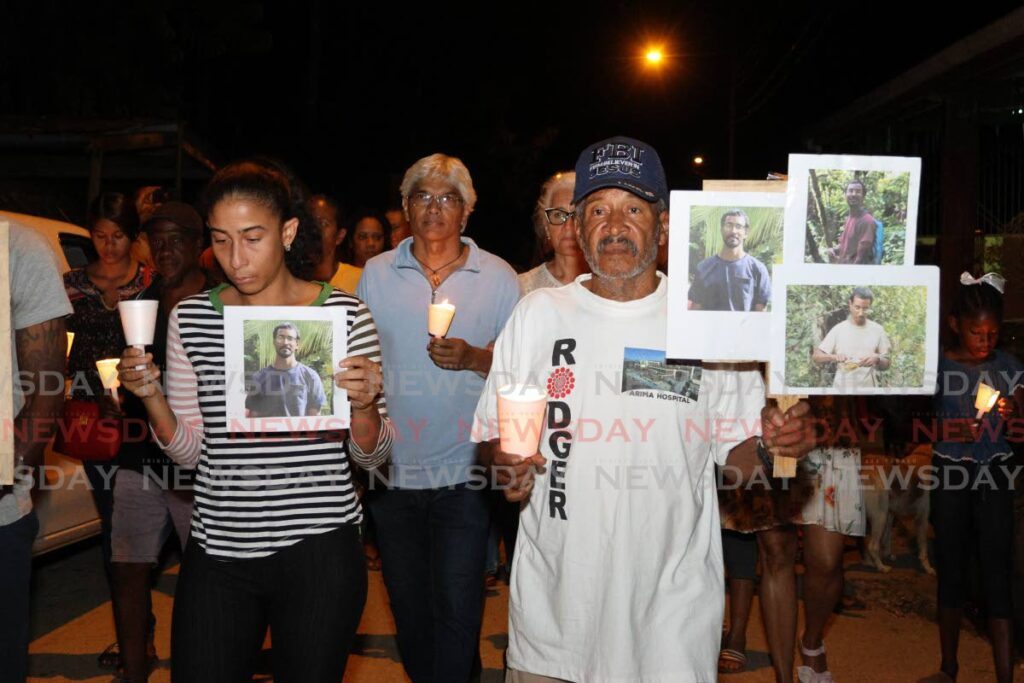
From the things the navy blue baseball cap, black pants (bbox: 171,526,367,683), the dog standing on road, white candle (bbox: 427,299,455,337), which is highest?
the navy blue baseball cap

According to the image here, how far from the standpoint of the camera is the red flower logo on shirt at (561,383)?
337 centimetres

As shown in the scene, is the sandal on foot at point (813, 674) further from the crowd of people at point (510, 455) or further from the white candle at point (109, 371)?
the white candle at point (109, 371)

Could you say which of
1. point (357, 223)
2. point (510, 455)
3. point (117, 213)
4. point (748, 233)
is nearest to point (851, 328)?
point (748, 233)

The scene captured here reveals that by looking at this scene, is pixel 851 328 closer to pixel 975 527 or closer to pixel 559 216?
pixel 559 216

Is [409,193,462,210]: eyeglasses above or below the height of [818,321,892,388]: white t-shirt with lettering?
above

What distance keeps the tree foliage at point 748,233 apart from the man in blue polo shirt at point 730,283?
2 centimetres

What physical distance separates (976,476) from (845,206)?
10.9 ft

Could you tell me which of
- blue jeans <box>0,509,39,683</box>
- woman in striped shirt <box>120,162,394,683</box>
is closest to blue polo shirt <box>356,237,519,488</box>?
woman in striped shirt <box>120,162,394,683</box>

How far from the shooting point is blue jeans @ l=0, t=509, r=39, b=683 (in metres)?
3.30

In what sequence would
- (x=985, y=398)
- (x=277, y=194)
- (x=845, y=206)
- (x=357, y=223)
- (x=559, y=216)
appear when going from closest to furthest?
(x=845, y=206), (x=277, y=194), (x=985, y=398), (x=559, y=216), (x=357, y=223)

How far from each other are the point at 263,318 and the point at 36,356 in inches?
31.6

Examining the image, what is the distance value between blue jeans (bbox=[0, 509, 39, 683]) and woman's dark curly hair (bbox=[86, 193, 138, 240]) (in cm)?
315

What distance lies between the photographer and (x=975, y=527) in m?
5.83

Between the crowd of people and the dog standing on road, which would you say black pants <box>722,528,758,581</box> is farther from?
the crowd of people
